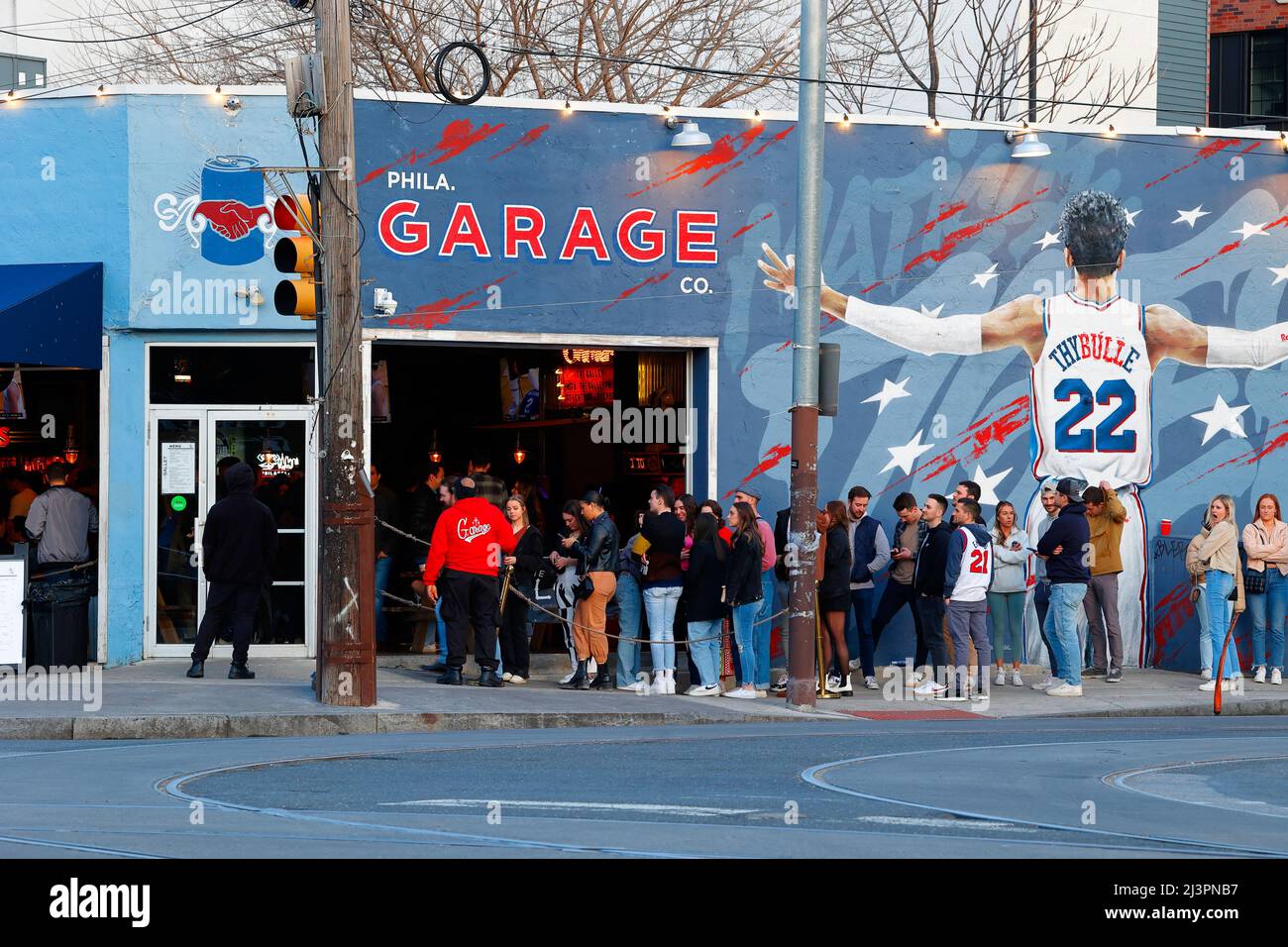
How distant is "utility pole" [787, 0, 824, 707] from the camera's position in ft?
50.8

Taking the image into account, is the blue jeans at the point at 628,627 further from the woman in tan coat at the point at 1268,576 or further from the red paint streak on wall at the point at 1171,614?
the woman in tan coat at the point at 1268,576

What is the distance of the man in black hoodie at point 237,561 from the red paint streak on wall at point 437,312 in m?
2.47

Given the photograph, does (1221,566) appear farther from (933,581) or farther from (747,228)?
(747,228)

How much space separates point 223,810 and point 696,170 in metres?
10.8

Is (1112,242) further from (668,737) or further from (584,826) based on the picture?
(584,826)

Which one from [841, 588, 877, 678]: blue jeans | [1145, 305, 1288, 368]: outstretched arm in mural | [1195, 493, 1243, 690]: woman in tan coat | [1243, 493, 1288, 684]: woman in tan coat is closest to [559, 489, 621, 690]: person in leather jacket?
[841, 588, 877, 678]: blue jeans

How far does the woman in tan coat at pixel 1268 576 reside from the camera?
17.9m

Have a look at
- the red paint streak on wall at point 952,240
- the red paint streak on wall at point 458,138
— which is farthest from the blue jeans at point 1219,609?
the red paint streak on wall at point 458,138

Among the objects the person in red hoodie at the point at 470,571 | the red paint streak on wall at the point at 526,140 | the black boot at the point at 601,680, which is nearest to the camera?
the person in red hoodie at the point at 470,571

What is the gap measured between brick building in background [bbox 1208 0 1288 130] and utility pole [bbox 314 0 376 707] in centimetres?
2148

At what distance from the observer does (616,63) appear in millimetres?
28938

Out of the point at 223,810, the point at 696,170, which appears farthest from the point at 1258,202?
the point at 223,810

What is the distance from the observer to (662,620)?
16547 millimetres

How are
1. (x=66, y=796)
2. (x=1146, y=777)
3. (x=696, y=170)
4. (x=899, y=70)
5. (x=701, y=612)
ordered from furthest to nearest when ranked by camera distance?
1. (x=899, y=70)
2. (x=696, y=170)
3. (x=701, y=612)
4. (x=1146, y=777)
5. (x=66, y=796)
